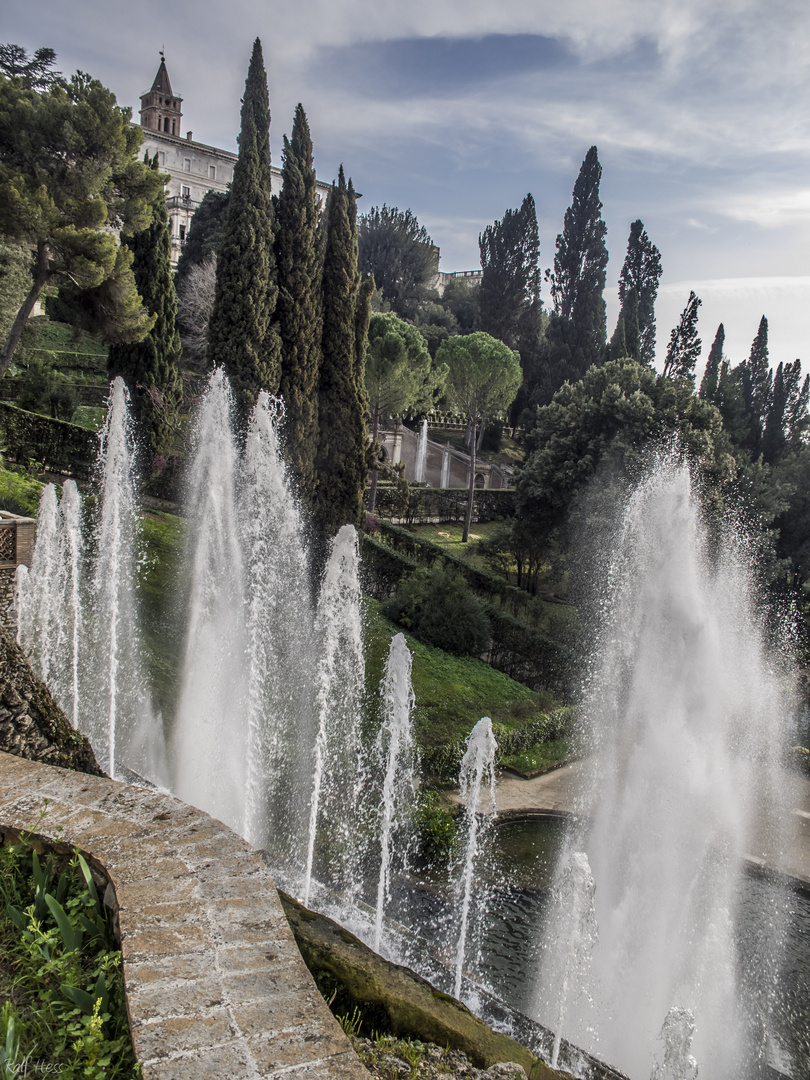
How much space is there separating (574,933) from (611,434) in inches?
603

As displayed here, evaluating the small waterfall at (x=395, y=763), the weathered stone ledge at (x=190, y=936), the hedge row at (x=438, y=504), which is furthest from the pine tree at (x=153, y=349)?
the weathered stone ledge at (x=190, y=936)

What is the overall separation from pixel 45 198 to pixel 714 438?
657 inches

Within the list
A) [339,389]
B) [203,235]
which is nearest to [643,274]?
[203,235]

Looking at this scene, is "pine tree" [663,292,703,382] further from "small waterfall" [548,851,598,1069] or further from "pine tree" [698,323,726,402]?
"small waterfall" [548,851,598,1069]

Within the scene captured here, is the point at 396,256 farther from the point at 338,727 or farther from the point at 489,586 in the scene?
the point at 338,727

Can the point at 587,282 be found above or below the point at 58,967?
above

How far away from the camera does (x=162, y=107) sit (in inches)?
2456

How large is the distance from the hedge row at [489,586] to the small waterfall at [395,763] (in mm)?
6722

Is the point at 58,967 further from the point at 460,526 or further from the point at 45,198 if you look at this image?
the point at 460,526

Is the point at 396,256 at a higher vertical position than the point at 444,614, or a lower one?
higher

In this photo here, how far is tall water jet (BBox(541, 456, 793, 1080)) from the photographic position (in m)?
6.66

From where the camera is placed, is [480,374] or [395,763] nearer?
[395,763]

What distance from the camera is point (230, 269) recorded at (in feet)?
53.4

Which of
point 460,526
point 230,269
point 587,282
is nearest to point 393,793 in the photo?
point 230,269
